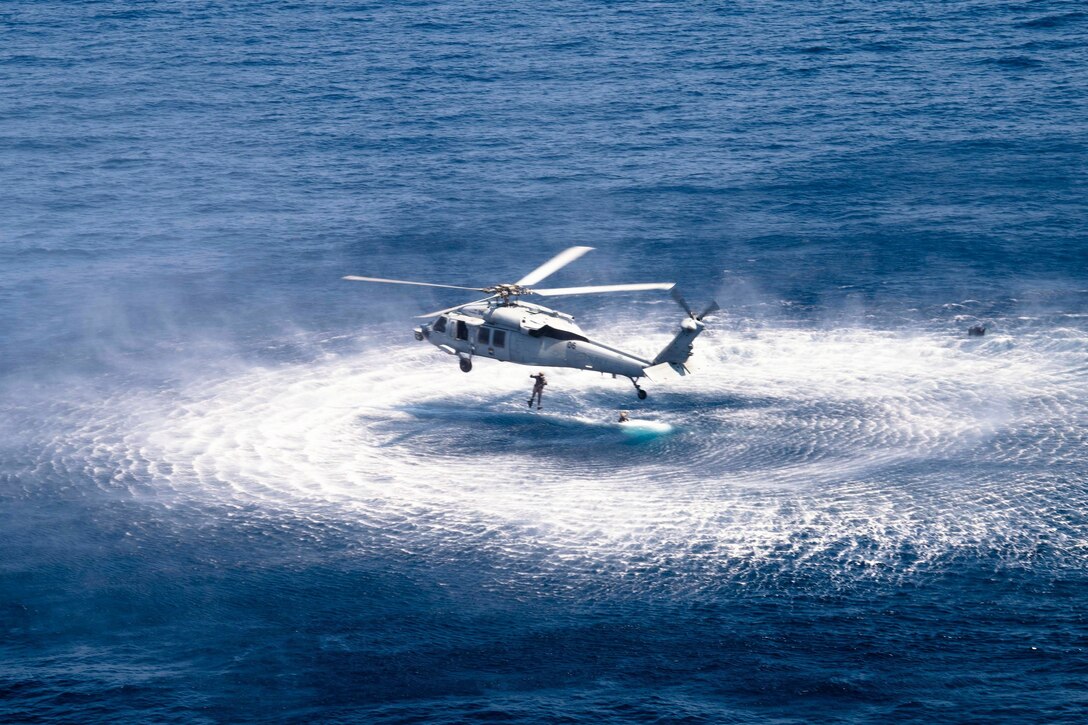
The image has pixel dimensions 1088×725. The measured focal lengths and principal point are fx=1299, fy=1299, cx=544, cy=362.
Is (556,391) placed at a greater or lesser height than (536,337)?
lesser

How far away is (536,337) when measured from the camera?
97688mm

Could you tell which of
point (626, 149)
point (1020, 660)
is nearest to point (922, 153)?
point (626, 149)

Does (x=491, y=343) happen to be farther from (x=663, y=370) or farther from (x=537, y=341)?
(x=663, y=370)

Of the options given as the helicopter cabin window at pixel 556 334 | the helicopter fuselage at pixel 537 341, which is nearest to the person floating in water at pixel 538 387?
the helicopter fuselage at pixel 537 341

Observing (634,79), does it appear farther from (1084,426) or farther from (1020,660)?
(1020,660)

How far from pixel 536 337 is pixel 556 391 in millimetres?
12506

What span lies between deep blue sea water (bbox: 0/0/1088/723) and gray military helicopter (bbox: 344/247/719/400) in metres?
6.51

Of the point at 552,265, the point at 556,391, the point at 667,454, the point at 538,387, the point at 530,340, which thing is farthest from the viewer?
the point at 556,391

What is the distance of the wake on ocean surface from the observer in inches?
3327

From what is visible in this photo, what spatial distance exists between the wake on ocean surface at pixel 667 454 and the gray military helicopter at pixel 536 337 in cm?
643

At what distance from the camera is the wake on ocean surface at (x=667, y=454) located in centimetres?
8450

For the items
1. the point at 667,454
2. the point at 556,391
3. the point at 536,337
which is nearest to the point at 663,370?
the point at 667,454

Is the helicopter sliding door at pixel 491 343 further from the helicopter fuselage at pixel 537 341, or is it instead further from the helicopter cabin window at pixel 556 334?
the helicopter cabin window at pixel 556 334

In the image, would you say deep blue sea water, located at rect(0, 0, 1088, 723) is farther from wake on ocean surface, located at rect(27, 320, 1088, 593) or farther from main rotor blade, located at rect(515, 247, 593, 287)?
main rotor blade, located at rect(515, 247, 593, 287)
